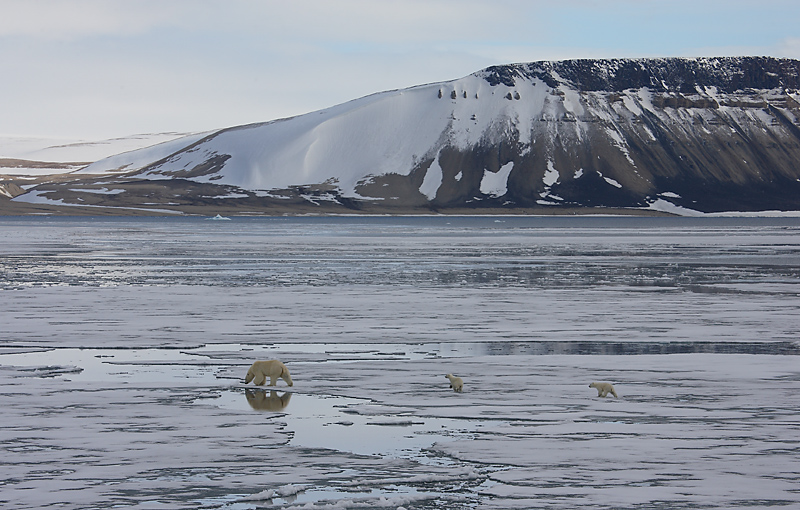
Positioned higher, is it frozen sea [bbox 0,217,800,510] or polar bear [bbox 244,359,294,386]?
polar bear [bbox 244,359,294,386]

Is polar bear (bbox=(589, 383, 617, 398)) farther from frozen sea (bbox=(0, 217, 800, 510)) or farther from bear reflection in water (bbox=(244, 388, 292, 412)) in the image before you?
bear reflection in water (bbox=(244, 388, 292, 412))

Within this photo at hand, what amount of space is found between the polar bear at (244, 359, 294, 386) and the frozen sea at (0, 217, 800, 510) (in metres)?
0.34

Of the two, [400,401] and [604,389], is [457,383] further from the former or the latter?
[604,389]

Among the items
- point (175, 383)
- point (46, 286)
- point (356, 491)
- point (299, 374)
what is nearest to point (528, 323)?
point (299, 374)

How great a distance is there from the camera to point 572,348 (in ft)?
64.6

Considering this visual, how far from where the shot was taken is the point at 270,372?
15117mm

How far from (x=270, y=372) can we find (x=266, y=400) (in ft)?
3.07

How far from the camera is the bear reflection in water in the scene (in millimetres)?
13711

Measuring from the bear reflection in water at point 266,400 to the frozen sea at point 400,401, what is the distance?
7 cm

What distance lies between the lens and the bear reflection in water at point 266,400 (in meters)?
13.7

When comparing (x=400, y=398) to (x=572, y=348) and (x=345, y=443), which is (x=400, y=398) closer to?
(x=345, y=443)

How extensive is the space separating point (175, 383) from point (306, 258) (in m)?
37.2

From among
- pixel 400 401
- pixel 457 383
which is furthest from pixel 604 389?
pixel 400 401

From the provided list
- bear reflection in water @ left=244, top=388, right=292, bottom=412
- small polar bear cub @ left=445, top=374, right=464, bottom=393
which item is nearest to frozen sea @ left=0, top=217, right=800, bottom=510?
bear reflection in water @ left=244, top=388, right=292, bottom=412
